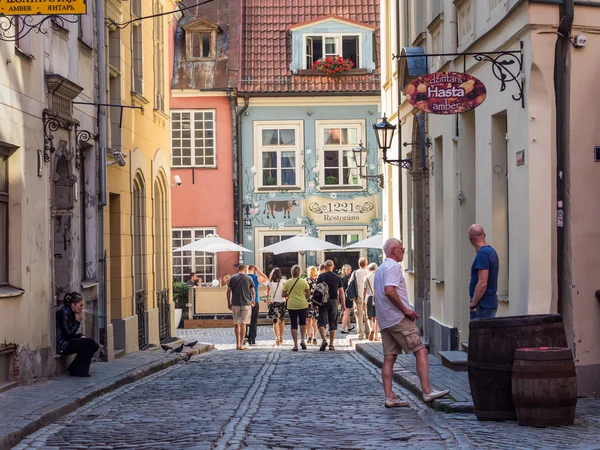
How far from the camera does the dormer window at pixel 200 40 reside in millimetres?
39875

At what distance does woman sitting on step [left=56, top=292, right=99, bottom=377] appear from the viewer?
55.0ft

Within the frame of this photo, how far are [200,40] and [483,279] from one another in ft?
95.1

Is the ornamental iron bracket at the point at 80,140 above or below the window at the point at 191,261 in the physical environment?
above

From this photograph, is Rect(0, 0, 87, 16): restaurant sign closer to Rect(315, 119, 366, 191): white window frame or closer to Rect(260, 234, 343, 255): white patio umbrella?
Rect(260, 234, 343, 255): white patio umbrella

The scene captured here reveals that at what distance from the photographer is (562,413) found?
396 inches

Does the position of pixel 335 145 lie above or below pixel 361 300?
above

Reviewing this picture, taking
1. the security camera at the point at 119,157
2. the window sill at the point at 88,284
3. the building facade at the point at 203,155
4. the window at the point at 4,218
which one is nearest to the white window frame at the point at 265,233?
the building facade at the point at 203,155

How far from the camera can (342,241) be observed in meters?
39.3

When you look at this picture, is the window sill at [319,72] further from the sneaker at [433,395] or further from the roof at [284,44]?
the sneaker at [433,395]

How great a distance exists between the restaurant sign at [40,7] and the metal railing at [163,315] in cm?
1460

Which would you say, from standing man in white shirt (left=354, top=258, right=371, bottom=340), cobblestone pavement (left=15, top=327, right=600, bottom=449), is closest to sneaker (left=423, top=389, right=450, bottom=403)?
cobblestone pavement (left=15, top=327, right=600, bottom=449)

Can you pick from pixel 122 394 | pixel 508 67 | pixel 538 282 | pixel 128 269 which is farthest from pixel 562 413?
pixel 128 269

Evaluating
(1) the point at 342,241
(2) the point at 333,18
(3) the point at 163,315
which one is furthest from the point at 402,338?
(2) the point at 333,18

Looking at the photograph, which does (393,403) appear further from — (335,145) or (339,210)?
(335,145)
